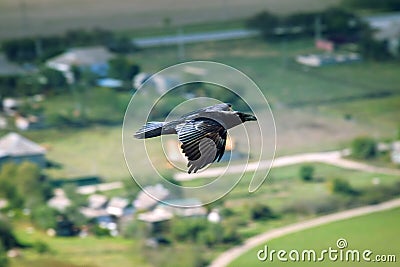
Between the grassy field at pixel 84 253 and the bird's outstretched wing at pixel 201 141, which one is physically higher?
the bird's outstretched wing at pixel 201 141

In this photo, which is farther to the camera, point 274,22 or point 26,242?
point 274,22

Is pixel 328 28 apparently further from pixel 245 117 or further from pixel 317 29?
pixel 245 117

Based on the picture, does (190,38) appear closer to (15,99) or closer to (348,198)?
(15,99)

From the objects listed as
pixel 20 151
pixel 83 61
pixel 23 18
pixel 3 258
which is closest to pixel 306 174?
pixel 20 151

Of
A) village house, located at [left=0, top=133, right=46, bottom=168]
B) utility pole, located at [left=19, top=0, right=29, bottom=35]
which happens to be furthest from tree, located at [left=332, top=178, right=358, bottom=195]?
utility pole, located at [left=19, top=0, right=29, bottom=35]

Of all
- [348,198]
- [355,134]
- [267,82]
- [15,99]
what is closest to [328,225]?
[348,198]

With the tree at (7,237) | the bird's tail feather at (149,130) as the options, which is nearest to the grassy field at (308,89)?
the tree at (7,237)

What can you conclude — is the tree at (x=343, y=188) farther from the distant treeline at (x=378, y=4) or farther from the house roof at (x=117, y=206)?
the distant treeline at (x=378, y=4)
